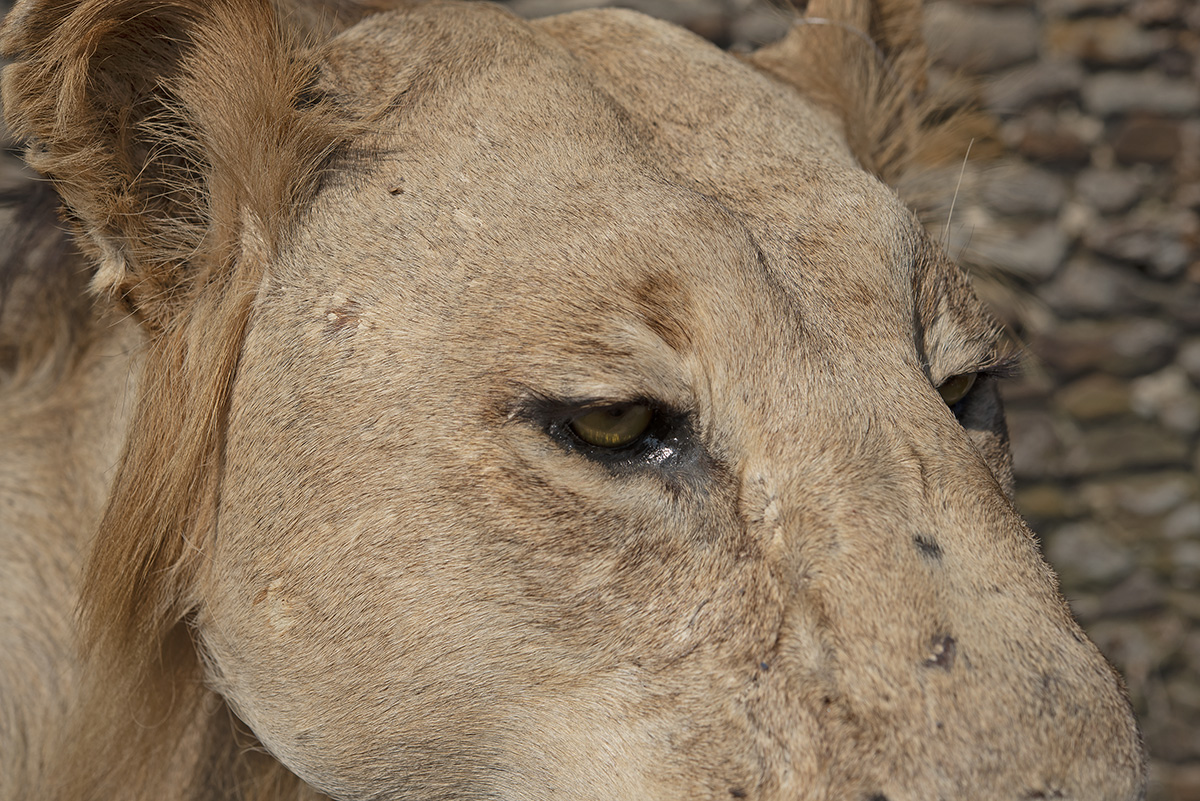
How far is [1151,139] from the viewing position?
4.36 meters

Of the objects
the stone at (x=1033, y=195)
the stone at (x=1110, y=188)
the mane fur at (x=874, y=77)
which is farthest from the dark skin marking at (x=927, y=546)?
the stone at (x=1110, y=188)

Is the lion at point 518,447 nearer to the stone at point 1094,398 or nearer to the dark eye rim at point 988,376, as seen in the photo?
the dark eye rim at point 988,376

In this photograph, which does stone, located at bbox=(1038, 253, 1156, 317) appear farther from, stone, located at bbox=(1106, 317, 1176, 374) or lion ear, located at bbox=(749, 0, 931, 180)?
lion ear, located at bbox=(749, 0, 931, 180)

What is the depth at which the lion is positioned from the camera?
1.28 metres

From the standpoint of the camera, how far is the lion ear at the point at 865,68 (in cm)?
213

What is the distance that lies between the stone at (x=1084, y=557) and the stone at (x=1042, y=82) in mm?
1846

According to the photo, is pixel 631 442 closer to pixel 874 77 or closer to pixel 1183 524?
pixel 874 77

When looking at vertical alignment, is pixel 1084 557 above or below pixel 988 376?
below

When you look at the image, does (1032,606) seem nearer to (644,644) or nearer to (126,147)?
(644,644)

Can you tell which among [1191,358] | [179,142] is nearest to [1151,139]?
[1191,358]

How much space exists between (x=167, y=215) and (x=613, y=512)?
844mm

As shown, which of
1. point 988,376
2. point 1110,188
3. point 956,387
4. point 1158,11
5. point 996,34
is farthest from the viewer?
point 1110,188

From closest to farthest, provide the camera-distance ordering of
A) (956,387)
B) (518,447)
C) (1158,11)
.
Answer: (518,447) → (956,387) → (1158,11)

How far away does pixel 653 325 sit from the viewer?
1379 mm
